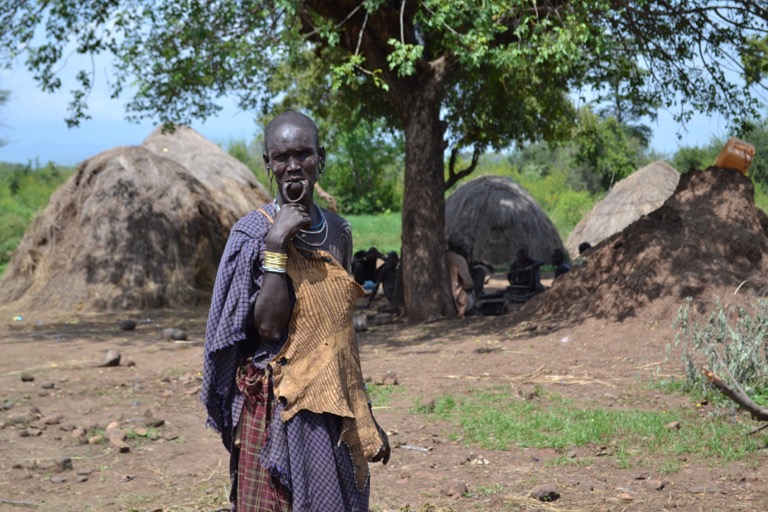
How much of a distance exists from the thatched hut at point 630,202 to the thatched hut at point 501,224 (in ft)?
5.28

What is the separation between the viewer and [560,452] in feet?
17.4

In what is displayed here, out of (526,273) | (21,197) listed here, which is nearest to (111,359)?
(526,273)

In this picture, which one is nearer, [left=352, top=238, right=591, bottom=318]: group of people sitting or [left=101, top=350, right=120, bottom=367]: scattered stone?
[left=101, top=350, right=120, bottom=367]: scattered stone

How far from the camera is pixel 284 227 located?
2553 millimetres

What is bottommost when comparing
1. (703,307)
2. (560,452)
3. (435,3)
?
(560,452)

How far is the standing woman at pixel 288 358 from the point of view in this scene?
8.55 ft

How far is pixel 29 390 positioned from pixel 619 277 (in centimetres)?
537

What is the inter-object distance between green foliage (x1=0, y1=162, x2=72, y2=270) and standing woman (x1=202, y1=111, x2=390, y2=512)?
16.3m

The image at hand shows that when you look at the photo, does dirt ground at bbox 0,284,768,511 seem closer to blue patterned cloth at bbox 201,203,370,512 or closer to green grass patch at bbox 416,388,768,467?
green grass patch at bbox 416,388,768,467

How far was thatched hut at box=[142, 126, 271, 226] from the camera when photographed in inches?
594

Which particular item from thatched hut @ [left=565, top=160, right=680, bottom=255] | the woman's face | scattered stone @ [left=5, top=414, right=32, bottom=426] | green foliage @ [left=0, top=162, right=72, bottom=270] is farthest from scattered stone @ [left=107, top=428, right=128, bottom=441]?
thatched hut @ [left=565, top=160, right=680, bottom=255]

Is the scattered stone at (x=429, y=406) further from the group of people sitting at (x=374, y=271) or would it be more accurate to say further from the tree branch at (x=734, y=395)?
the group of people sitting at (x=374, y=271)

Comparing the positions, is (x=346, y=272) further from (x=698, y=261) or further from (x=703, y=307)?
(x=698, y=261)

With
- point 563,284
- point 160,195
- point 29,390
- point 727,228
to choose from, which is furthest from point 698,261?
point 160,195
